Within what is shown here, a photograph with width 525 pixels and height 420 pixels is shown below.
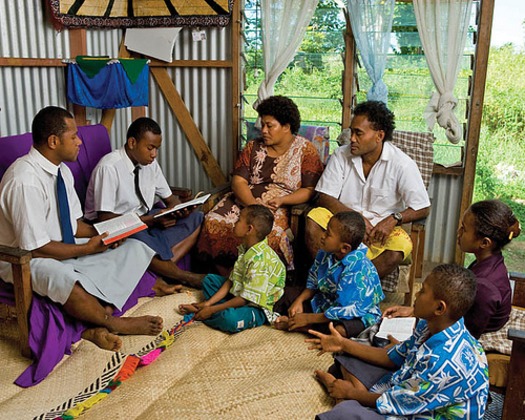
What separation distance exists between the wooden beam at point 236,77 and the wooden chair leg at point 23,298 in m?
2.43

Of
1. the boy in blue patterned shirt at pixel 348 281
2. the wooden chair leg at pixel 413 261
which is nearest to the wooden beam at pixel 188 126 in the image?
the wooden chair leg at pixel 413 261

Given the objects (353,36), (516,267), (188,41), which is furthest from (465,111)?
(188,41)

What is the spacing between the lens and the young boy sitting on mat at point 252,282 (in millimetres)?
2852

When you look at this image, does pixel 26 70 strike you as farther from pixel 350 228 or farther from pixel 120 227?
pixel 350 228

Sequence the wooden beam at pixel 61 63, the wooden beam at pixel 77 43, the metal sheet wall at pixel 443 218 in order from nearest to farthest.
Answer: the wooden beam at pixel 61 63
the metal sheet wall at pixel 443 218
the wooden beam at pixel 77 43

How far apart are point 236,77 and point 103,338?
2533mm

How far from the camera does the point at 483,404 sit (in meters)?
1.77

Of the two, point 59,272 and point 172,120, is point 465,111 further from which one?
point 59,272

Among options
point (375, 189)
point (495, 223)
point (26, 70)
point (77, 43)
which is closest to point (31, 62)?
point (26, 70)

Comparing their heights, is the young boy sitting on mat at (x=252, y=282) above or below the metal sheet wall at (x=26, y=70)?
below

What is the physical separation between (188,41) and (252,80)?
620 mm

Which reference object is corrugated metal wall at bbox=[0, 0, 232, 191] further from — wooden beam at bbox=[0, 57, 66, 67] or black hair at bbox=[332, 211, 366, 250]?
black hair at bbox=[332, 211, 366, 250]

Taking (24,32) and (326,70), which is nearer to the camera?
(24,32)

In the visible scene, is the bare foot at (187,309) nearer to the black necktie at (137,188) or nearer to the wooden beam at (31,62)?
the black necktie at (137,188)
